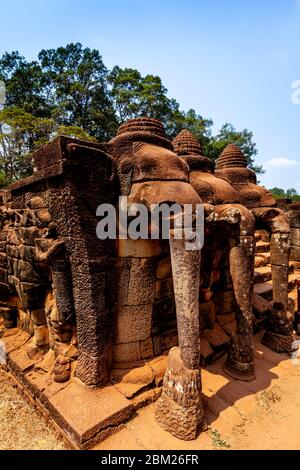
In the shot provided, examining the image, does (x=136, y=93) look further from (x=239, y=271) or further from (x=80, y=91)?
(x=239, y=271)

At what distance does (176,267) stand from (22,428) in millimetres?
2166

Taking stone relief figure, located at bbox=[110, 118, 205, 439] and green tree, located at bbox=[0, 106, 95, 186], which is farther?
green tree, located at bbox=[0, 106, 95, 186]

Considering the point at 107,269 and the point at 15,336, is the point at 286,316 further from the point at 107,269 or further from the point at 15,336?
the point at 15,336

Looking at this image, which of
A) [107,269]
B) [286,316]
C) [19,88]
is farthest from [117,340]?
[19,88]

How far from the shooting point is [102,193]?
7.86ft

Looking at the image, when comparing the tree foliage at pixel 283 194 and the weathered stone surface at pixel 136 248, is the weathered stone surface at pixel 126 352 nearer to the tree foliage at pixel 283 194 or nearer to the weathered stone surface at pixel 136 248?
the weathered stone surface at pixel 136 248

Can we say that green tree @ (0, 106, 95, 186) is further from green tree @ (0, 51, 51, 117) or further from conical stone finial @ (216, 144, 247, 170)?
Result: conical stone finial @ (216, 144, 247, 170)

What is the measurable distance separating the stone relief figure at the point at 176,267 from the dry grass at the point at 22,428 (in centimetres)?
102

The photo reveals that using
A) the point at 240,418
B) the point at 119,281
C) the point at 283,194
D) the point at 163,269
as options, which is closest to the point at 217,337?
the point at 240,418

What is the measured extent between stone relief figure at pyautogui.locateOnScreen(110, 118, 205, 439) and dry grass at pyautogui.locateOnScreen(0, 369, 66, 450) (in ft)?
3.35

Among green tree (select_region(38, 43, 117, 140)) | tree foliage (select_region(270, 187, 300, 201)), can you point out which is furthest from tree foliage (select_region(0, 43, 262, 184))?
tree foliage (select_region(270, 187, 300, 201))

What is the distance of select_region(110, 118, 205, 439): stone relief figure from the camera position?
211cm

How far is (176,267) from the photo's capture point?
2221 mm

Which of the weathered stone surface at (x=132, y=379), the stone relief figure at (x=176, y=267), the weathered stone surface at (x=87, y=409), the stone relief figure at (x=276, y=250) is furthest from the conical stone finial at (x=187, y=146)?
the weathered stone surface at (x=87, y=409)
